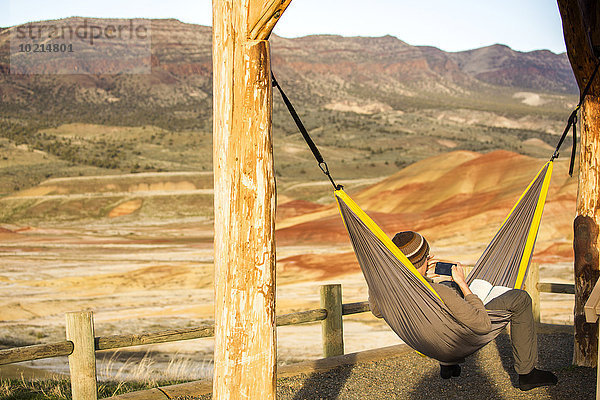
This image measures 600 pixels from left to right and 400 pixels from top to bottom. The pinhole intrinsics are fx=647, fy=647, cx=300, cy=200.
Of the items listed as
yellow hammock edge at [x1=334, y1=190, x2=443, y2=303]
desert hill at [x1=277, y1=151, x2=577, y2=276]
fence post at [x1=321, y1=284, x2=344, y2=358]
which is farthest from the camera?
desert hill at [x1=277, y1=151, x2=577, y2=276]

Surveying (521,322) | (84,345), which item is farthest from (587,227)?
(84,345)

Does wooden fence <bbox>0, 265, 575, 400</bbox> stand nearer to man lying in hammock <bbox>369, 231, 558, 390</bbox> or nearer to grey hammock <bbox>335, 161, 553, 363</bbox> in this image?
grey hammock <bbox>335, 161, 553, 363</bbox>

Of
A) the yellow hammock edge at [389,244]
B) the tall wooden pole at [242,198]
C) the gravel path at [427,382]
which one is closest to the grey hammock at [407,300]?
the yellow hammock edge at [389,244]

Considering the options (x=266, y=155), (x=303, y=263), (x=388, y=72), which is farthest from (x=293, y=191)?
(x=388, y=72)

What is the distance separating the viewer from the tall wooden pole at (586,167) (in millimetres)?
3947

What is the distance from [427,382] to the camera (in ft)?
13.3

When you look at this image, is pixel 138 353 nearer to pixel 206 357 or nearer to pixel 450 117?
Result: pixel 206 357

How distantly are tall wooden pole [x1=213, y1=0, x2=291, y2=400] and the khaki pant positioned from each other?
58.6 inches

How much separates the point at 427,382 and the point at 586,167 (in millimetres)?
1663

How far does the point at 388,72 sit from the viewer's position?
5903 centimetres

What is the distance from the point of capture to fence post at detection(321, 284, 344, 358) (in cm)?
435

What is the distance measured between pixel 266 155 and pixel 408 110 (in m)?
44.7

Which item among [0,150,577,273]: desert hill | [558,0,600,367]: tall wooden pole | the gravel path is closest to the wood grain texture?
[558,0,600,367]: tall wooden pole

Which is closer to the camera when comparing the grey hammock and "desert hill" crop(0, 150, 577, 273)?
the grey hammock
